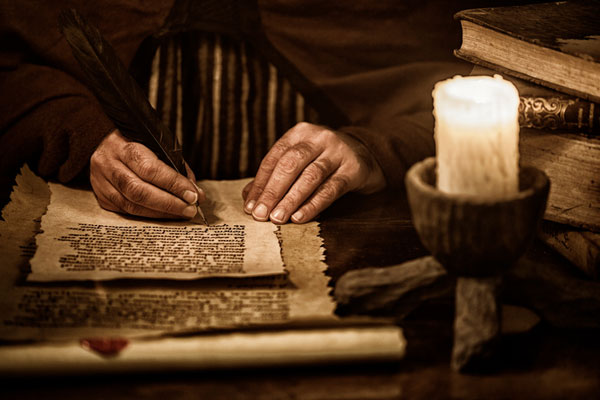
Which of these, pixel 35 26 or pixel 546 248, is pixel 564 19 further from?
pixel 35 26

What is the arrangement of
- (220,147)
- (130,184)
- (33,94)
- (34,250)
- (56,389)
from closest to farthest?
(56,389), (34,250), (130,184), (33,94), (220,147)

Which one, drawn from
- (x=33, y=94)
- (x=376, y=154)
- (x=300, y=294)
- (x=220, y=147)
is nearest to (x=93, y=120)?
(x=33, y=94)

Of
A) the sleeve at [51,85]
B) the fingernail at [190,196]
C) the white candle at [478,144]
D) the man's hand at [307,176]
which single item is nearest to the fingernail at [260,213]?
the man's hand at [307,176]

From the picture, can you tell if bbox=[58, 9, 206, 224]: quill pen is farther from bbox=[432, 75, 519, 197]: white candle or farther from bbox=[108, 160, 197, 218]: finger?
bbox=[432, 75, 519, 197]: white candle

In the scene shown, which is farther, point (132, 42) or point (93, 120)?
point (132, 42)

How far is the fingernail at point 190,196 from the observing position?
3.70ft

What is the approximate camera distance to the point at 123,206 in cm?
116

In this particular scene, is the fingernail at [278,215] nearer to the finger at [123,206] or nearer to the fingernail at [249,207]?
the fingernail at [249,207]

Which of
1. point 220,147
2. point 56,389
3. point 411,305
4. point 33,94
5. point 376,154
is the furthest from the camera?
point 220,147

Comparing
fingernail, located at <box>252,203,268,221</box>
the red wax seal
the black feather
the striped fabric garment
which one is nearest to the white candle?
the red wax seal

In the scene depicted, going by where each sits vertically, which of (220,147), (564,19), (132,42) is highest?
(564,19)

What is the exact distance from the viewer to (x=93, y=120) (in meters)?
1.35

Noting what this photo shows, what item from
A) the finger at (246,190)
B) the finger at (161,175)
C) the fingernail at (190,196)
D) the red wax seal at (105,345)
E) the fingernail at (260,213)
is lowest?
the finger at (246,190)

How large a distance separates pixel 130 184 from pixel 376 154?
469 millimetres
